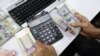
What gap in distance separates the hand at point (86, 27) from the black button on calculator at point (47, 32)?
92mm

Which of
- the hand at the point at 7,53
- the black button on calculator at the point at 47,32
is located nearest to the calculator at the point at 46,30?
the black button on calculator at the point at 47,32

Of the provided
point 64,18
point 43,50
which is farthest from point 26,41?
point 64,18

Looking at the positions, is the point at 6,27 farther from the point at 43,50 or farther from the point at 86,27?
the point at 86,27

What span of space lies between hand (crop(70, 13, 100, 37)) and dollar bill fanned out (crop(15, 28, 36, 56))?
0.22m

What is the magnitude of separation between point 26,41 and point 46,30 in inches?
4.5

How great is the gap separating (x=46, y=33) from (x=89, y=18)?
0.27m

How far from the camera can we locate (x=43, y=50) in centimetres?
90

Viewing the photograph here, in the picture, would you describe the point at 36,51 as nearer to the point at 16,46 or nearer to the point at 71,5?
the point at 16,46

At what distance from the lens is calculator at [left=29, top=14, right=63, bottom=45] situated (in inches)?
37.6

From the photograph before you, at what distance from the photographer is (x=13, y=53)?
0.92 meters

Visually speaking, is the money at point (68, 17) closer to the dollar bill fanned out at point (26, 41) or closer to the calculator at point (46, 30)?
the calculator at point (46, 30)

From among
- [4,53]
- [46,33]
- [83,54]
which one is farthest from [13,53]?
[83,54]

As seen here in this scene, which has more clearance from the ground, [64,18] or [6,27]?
[6,27]

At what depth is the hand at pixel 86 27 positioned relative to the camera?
1020 mm
